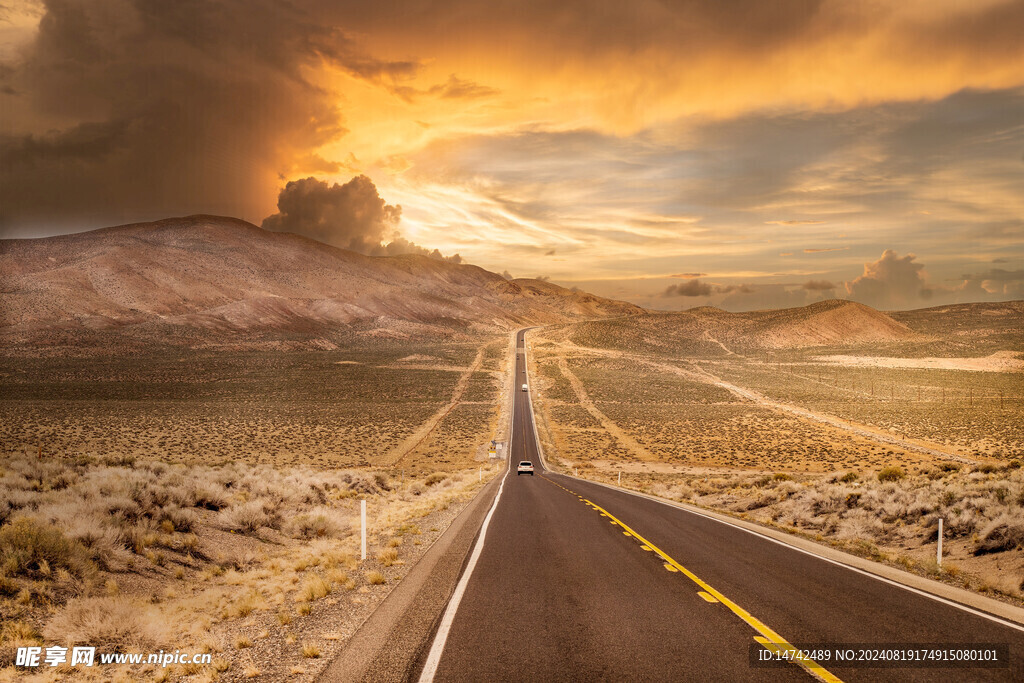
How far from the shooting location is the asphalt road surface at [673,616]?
16.4ft

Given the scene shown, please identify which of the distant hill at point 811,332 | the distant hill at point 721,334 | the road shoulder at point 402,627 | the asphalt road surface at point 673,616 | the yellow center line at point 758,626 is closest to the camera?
the yellow center line at point 758,626

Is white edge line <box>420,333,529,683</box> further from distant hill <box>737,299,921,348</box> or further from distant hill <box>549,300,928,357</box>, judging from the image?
distant hill <box>737,299,921,348</box>

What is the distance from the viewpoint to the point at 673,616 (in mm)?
6387

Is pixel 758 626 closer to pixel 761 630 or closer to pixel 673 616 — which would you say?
pixel 761 630

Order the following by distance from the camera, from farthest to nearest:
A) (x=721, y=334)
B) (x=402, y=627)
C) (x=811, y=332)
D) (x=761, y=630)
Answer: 1. (x=811, y=332)
2. (x=721, y=334)
3. (x=402, y=627)
4. (x=761, y=630)

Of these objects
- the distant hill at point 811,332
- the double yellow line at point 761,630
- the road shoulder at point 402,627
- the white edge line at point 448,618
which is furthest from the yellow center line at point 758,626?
the distant hill at point 811,332

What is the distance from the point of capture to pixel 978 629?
6.17 m

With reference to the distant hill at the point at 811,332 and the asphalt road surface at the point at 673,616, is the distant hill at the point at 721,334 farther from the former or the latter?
the asphalt road surface at the point at 673,616

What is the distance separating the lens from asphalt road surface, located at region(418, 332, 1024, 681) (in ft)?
16.4

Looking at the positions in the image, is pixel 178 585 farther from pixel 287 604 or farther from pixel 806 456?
pixel 806 456

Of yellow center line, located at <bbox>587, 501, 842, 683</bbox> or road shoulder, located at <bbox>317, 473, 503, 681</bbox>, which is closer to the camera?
yellow center line, located at <bbox>587, 501, 842, 683</bbox>

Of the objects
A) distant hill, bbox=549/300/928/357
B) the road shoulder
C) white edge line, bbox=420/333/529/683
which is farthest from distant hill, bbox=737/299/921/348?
the road shoulder

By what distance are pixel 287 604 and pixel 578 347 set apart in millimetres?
142801

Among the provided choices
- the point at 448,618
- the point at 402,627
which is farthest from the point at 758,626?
the point at 402,627
